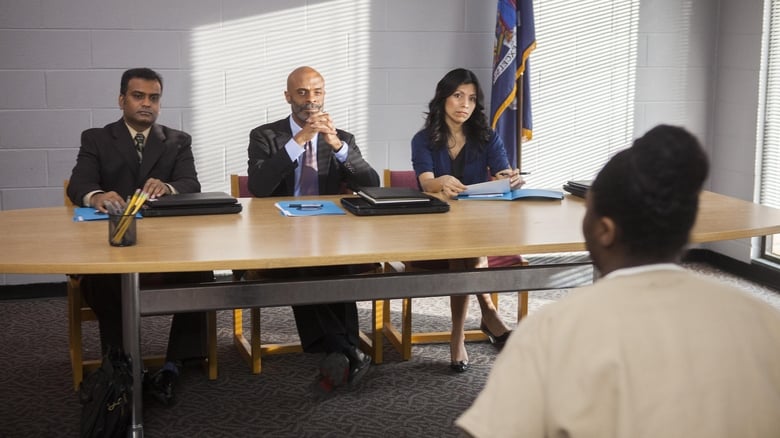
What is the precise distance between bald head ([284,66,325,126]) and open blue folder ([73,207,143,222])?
3.47ft

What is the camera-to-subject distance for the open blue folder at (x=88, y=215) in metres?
3.10

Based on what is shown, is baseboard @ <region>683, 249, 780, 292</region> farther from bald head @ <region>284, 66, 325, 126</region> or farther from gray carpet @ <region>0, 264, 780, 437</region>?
bald head @ <region>284, 66, 325, 126</region>

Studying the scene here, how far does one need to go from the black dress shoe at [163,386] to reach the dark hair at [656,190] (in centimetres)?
248

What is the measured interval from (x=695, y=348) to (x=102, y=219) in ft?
7.63

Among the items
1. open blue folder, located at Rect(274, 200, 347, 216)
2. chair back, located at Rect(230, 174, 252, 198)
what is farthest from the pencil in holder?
chair back, located at Rect(230, 174, 252, 198)

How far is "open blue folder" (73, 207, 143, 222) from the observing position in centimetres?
310

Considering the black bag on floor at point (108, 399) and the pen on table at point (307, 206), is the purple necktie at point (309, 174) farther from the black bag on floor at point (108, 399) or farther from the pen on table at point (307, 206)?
the black bag on floor at point (108, 399)


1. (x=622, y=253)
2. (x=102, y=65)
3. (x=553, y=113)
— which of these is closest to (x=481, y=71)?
(x=553, y=113)

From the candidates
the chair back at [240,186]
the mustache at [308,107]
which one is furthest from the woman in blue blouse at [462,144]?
the chair back at [240,186]

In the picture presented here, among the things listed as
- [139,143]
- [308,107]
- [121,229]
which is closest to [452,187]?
[308,107]

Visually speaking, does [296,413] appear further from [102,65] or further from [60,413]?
[102,65]

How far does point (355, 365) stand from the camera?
141 inches

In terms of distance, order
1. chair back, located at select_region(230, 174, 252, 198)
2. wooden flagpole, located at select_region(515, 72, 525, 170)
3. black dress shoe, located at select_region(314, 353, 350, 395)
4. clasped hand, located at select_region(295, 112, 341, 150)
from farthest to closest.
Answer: wooden flagpole, located at select_region(515, 72, 525, 170) < chair back, located at select_region(230, 174, 252, 198) < clasped hand, located at select_region(295, 112, 341, 150) < black dress shoe, located at select_region(314, 353, 350, 395)

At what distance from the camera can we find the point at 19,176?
477 centimetres
